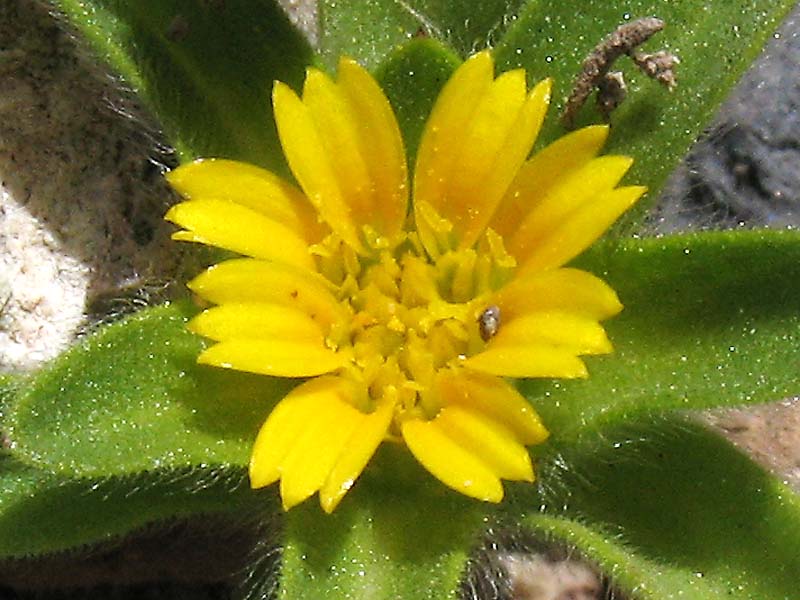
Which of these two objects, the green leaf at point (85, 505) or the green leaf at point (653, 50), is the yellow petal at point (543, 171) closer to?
the green leaf at point (653, 50)

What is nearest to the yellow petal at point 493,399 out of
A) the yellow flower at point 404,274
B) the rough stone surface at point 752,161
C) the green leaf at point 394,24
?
the yellow flower at point 404,274

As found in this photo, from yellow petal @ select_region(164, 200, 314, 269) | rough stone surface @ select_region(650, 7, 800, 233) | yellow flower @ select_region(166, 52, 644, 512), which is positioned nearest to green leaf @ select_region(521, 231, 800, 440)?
yellow flower @ select_region(166, 52, 644, 512)

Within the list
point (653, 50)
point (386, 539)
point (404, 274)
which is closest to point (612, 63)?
point (653, 50)

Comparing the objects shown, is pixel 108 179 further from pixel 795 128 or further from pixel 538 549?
pixel 795 128

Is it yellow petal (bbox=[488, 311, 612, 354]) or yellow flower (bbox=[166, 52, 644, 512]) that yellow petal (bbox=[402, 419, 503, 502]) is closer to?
yellow flower (bbox=[166, 52, 644, 512])

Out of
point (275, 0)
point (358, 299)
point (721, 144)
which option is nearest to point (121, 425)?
point (358, 299)

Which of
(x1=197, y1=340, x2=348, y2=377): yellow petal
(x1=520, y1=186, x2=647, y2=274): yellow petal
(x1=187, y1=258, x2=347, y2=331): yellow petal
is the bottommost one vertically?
(x1=197, y1=340, x2=348, y2=377): yellow petal
